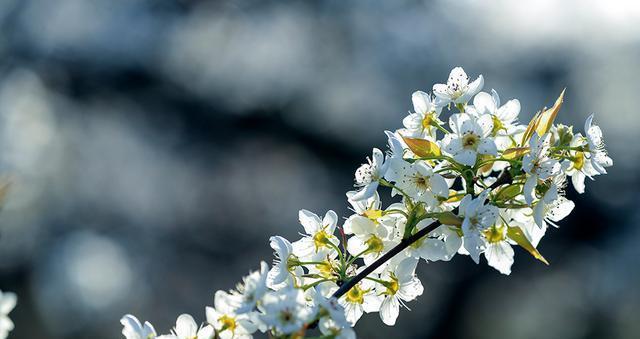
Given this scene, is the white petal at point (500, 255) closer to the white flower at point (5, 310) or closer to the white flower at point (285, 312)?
the white flower at point (285, 312)

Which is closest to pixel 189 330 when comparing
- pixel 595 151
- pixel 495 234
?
pixel 495 234

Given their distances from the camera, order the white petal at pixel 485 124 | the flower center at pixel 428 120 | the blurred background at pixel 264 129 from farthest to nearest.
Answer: the blurred background at pixel 264 129
the flower center at pixel 428 120
the white petal at pixel 485 124

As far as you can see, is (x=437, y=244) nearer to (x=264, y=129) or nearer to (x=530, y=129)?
(x=530, y=129)

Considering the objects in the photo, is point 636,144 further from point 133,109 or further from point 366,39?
point 133,109

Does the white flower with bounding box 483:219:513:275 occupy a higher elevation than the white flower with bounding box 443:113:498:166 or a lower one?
lower

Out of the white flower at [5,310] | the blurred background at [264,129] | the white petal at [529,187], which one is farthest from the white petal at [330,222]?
the blurred background at [264,129]

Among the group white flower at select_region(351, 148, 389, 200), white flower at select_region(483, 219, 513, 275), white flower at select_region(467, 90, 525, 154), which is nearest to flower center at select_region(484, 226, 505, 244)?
white flower at select_region(483, 219, 513, 275)

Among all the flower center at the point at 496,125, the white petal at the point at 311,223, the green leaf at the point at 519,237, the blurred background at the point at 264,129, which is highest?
the blurred background at the point at 264,129

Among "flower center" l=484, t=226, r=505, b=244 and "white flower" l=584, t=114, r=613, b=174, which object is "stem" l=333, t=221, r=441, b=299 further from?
"white flower" l=584, t=114, r=613, b=174
